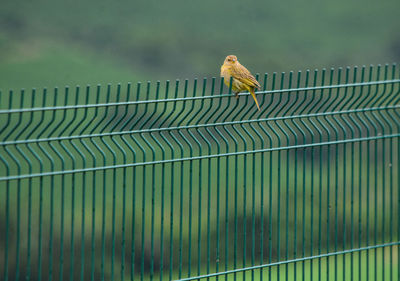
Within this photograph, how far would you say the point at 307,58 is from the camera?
35312 mm

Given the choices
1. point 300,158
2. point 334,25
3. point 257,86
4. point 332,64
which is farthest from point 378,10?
point 257,86

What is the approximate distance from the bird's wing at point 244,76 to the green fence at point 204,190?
0.78 feet

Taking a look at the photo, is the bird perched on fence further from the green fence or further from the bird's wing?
the green fence

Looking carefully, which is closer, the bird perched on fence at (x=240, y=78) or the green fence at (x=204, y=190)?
the green fence at (x=204, y=190)

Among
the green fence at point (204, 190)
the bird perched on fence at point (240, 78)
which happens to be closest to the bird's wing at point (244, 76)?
the bird perched on fence at point (240, 78)

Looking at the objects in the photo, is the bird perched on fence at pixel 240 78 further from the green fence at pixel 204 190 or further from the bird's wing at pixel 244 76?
the green fence at pixel 204 190

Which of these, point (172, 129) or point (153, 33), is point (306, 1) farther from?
point (172, 129)

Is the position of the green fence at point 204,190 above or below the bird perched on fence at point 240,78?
below

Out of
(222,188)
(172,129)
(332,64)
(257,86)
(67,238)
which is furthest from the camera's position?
(332,64)

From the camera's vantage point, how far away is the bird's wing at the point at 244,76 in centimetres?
819

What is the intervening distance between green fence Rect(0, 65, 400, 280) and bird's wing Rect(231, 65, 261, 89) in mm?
238

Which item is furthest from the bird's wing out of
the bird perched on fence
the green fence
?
the green fence

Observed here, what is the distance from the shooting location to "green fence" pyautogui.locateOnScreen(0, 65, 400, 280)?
6.06 m

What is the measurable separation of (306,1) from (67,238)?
22.3m
